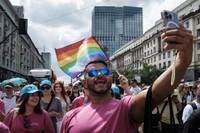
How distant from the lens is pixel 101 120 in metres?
3.08

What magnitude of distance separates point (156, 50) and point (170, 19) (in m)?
89.6

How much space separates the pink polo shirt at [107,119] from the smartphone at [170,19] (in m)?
0.91

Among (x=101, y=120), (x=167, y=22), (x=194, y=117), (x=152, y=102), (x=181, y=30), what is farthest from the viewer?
(x=194, y=117)

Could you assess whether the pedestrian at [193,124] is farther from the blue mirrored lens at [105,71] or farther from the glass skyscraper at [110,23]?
the glass skyscraper at [110,23]

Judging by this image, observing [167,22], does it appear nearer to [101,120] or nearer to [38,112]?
[101,120]

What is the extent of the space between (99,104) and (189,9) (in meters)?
72.3

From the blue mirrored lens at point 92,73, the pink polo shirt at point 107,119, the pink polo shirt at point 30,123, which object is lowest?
the pink polo shirt at point 30,123

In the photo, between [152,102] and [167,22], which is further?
[152,102]

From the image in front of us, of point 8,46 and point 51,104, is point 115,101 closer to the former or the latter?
point 51,104

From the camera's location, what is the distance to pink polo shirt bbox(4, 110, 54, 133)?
5.76m

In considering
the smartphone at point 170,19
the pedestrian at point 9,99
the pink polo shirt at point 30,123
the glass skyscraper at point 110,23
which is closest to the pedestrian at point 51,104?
the pedestrian at point 9,99

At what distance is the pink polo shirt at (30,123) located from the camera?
18.9 feet

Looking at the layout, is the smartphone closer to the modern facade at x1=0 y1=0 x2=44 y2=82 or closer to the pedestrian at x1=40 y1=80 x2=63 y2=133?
the pedestrian at x1=40 y1=80 x2=63 y2=133

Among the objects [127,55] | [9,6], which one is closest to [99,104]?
[9,6]
